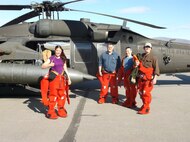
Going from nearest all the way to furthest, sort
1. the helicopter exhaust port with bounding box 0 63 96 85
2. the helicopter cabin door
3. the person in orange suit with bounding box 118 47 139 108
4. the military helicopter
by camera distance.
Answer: the person in orange suit with bounding box 118 47 139 108, the helicopter exhaust port with bounding box 0 63 96 85, the military helicopter, the helicopter cabin door

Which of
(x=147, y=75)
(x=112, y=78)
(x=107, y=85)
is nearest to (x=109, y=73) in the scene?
(x=112, y=78)

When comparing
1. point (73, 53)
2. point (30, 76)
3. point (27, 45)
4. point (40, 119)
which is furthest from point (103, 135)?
point (27, 45)

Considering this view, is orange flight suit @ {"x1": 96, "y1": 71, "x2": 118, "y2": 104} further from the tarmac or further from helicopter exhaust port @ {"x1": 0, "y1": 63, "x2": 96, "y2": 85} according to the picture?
helicopter exhaust port @ {"x1": 0, "y1": 63, "x2": 96, "y2": 85}

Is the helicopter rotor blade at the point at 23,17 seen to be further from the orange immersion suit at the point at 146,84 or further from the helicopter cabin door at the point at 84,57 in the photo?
the orange immersion suit at the point at 146,84

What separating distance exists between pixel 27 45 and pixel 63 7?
1700 mm

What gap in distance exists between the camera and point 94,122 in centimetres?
534

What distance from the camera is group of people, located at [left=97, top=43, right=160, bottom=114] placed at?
6.04 meters

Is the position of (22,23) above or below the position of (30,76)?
above

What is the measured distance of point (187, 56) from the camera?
10094mm

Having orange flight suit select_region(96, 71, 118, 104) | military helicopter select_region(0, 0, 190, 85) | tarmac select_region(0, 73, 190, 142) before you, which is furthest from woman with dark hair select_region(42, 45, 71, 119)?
military helicopter select_region(0, 0, 190, 85)

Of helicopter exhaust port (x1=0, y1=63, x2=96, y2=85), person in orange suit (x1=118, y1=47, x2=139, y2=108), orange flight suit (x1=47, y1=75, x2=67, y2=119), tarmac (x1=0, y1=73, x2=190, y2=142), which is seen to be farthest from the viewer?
helicopter exhaust port (x1=0, y1=63, x2=96, y2=85)

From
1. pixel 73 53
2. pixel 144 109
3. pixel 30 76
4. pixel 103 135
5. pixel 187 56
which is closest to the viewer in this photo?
pixel 103 135

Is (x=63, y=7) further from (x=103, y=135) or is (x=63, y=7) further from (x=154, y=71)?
(x=103, y=135)

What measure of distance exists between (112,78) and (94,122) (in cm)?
212
